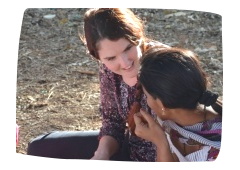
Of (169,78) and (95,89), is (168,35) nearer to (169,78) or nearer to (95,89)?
(95,89)

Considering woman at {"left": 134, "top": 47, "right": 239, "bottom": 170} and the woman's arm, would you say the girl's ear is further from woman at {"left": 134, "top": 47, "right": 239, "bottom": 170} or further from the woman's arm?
the woman's arm

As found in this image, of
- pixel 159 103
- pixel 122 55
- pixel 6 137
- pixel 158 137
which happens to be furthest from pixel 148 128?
pixel 6 137

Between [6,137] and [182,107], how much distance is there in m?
0.73

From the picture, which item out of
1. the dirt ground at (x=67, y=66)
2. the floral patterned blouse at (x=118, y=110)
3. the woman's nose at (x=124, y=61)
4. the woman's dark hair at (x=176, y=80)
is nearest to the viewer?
the woman's dark hair at (x=176, y=80)

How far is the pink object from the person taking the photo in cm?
216

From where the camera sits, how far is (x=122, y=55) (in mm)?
2086

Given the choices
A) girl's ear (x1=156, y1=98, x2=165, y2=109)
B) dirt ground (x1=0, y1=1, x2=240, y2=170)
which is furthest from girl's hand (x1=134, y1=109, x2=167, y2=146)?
dirt ground (x1=0, y1=1, x2=240, y2=170)

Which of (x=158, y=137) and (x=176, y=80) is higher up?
(x=176, y=80)

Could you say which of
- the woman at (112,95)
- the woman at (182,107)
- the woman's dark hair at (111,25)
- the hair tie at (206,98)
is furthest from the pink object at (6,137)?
the hair tie at (206,98)

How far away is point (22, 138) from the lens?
2971 millimetres

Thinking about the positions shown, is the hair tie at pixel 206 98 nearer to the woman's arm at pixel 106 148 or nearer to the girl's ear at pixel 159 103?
the girl's ear at pixel 159 103

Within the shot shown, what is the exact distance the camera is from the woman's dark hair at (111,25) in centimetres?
209

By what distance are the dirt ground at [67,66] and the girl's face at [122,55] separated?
2.90 feet

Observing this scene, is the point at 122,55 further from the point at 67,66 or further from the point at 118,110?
the point at 67,66
